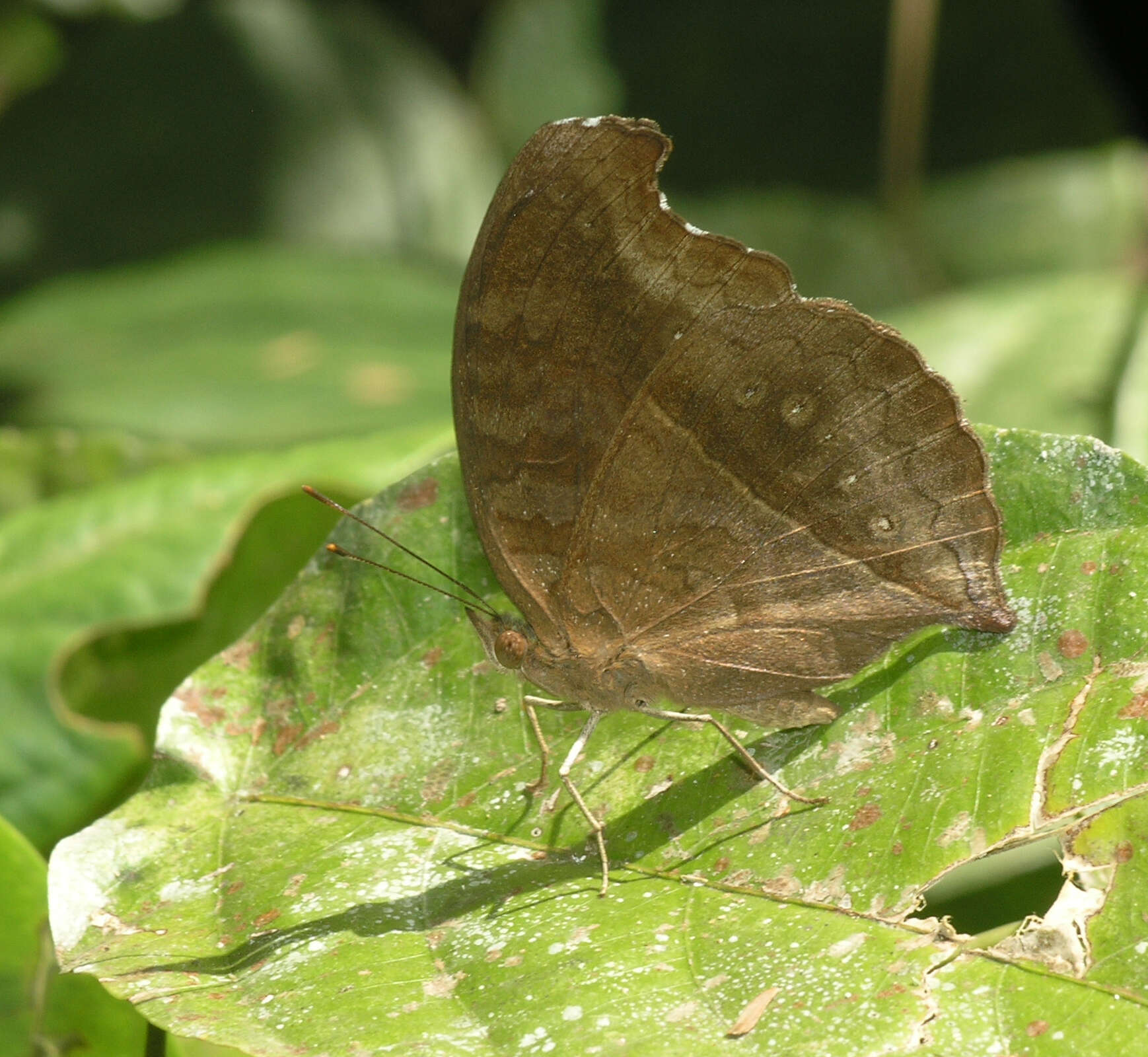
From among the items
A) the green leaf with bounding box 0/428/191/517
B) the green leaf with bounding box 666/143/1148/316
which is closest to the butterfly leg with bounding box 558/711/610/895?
the green leaf with bounding box 0/428/191/517

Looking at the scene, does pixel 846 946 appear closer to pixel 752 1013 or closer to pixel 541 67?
pixel 752 1013

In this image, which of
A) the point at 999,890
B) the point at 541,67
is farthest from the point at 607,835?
the point at 541,67

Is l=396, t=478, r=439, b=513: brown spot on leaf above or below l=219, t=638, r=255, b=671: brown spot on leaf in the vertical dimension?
above

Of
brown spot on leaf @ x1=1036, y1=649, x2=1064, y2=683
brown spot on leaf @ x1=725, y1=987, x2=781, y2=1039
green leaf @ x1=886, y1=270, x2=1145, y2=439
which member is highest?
green leaf @ x1=886, y1=270, x2=1145, y2=439

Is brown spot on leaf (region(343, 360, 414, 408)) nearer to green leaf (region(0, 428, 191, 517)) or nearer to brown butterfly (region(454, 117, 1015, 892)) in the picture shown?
green leaf (region(0, 428, 191, 517))

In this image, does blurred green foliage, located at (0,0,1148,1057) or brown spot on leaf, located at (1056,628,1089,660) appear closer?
brown spot on leaf, located at (1056,628,1089,660)

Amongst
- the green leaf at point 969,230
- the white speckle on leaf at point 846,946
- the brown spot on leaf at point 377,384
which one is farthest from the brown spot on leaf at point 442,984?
the green leaf at point 969,230

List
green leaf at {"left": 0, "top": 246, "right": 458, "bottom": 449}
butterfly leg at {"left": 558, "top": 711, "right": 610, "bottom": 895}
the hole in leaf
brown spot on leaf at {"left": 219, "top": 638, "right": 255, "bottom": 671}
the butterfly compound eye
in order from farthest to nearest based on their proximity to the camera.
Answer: green leaf at {"left": 0, "top": 246, "right": 458, "bottom": 449} → the hole in leaf → brown spot on leaf at {"left": 219, "top": 638, "right": 255, "bottom": 671} → the butterfly compound eye → butterfly leg at {"left": 558, "top": 711, "right": 610, "bottom": 895}

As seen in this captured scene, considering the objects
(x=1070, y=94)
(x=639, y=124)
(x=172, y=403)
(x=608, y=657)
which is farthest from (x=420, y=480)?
(x=1070, y=94)
